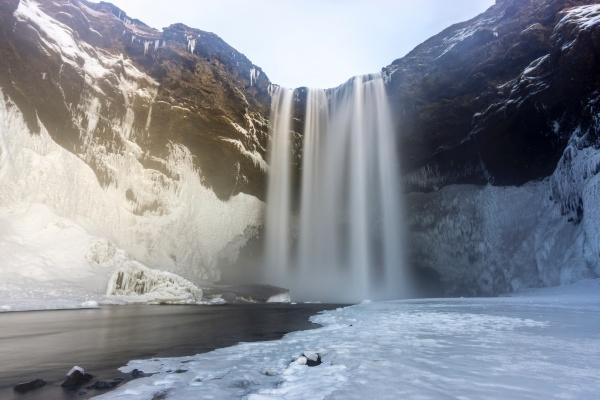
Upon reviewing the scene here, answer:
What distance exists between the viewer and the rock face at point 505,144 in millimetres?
22562

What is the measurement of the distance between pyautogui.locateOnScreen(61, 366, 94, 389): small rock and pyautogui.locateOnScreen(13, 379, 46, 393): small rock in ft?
0.89

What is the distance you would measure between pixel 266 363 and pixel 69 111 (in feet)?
94.6

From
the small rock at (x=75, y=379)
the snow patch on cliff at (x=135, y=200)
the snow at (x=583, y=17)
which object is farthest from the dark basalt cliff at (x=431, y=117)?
the small rock at (x=75, y=379)

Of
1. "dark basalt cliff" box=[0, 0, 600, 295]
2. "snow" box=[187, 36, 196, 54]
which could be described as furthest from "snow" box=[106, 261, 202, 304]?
"snow" box=[187, 36, 196, 54]

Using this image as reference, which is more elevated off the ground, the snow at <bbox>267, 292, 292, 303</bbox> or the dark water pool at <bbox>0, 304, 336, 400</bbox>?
the snow at <bbox>267, 292, 292, 303</bbox>

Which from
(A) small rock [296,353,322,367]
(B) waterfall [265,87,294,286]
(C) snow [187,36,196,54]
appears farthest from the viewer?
(B) waterfall [265,87,294,286]

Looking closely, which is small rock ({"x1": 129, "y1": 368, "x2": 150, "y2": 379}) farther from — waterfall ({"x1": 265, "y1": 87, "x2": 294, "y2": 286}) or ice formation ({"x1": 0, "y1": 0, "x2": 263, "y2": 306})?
waterfall ({"x1": 265, "y1": 87, "x2": 294, "y2": 286})

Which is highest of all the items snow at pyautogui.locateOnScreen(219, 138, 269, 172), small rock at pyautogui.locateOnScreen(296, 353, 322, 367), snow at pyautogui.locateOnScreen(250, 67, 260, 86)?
snow at pyautogui.locateOnScreen(250, 67, 260, 86)

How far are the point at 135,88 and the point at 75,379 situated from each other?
31.2 meters

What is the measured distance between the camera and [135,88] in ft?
102

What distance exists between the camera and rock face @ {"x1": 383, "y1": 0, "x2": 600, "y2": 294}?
22562 millimetres

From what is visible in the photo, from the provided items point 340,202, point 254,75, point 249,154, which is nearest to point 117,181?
point 249,154

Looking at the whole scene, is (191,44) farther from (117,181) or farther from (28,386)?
(28,386)

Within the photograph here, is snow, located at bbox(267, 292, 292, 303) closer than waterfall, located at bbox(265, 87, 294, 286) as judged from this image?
Yes
